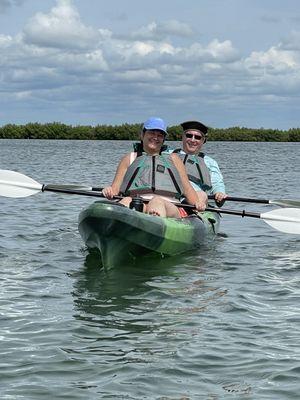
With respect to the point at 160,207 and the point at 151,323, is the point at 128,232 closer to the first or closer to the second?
the point at 160,207

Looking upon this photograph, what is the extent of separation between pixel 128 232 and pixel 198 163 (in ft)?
10.1

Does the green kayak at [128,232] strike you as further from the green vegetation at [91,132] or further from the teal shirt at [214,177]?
the green vegetation at [91,132]

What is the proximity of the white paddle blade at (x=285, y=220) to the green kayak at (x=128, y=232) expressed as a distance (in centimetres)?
128

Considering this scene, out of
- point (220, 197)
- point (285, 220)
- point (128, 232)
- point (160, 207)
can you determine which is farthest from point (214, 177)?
point (128, 232)

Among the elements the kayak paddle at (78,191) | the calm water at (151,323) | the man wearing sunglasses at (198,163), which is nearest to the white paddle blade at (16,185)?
the kayak paddle at (78,191)

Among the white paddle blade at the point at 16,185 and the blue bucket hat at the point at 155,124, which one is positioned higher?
the blue bucket hat at the point at 155,124

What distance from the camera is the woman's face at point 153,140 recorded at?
9094mm

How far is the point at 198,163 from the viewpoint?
36.5ft

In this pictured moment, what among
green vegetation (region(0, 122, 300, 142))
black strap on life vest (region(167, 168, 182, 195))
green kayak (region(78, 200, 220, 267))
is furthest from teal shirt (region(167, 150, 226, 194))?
green vegetation (region(0, 122, 300, 142))

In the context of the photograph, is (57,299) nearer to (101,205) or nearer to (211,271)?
(101,205)

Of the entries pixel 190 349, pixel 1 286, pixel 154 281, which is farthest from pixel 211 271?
pixel 190 349

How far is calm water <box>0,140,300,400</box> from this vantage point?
507 cm

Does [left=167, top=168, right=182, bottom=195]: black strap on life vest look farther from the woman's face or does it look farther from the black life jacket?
the black life jacket

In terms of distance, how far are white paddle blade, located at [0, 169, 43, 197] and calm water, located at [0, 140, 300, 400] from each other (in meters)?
0.71
